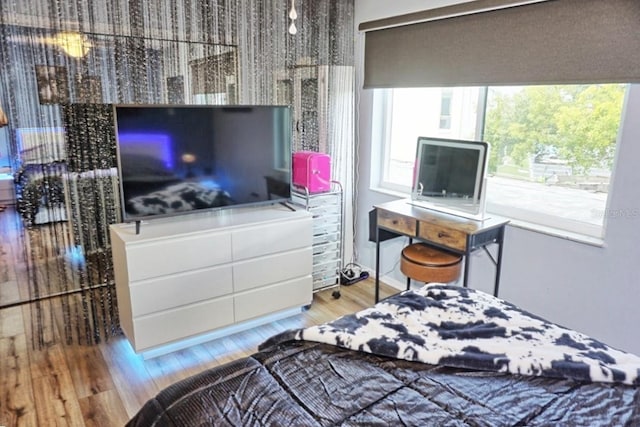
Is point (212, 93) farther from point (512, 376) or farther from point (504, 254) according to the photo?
point (512, 376)

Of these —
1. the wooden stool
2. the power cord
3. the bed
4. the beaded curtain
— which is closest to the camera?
the bed

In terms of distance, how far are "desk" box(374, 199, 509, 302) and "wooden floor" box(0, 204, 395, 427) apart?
0.89 m

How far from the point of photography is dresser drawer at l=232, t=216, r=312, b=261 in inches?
110

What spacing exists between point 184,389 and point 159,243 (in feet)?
4.09

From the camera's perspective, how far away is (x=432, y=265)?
2758 mm

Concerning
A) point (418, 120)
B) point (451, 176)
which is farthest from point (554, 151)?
point (418, 120)

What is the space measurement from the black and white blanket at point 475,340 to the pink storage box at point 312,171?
1.46m

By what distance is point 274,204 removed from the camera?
3.22 meters

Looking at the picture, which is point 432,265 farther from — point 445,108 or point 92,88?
point 92,88

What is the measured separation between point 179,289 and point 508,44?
2397mm

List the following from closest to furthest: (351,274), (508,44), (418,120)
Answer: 1. (508,44)
2. (418,120)
3. (351,274)

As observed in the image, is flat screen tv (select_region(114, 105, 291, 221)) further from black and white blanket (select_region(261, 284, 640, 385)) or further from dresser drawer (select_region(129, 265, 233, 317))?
black and white blanket (select_region(261, 284, 640, 385))

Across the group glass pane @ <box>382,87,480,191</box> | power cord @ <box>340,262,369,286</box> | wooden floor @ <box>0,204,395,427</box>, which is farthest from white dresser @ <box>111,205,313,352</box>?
glass pane @ <box>382,87,480,191</box>

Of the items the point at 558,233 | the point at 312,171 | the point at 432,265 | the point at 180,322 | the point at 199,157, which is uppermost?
the point at 199,157
